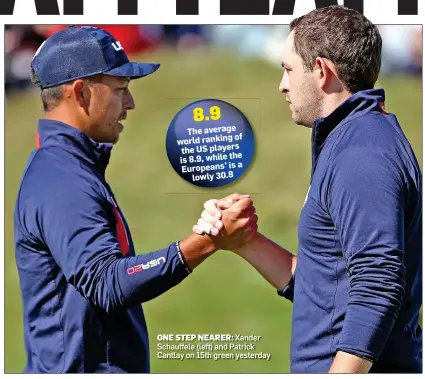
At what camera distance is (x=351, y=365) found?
2.91 m

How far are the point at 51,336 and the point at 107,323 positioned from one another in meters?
0.24

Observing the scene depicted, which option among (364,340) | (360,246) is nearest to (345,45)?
(360,246)

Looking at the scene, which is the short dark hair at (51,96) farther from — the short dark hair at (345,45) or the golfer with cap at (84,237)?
the short dark hair at (345,45)

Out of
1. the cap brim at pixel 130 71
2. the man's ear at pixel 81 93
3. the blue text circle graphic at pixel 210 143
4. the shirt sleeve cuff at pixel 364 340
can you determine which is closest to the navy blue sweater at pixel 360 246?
the shirt sleeve cuff at pixel 364 340

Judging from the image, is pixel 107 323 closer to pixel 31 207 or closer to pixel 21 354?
pixel 31 207

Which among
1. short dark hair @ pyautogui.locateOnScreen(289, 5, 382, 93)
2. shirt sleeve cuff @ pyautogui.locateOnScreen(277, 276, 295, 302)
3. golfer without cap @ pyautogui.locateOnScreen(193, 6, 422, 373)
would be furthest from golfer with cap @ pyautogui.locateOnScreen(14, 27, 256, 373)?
short dark hair @ pyautogui.locateOnScreen(289, 5, 382, 93)

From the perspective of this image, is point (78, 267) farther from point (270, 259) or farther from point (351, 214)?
point (351, 214)

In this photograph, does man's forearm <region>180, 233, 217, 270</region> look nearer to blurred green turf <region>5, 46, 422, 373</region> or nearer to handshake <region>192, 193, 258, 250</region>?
handshake <region>192, 193, 258, 250</region>

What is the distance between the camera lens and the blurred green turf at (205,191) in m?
4.73

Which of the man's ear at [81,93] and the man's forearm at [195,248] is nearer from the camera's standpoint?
the man's forearm at [195,248]

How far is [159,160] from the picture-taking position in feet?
15.7

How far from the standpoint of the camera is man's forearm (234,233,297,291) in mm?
4055

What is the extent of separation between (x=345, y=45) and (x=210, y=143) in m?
1.46

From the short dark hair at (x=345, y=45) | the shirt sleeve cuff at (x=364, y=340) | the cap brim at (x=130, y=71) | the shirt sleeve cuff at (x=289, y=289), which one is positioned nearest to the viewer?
the shirt sleeve cuff at (x=364, y=340)
